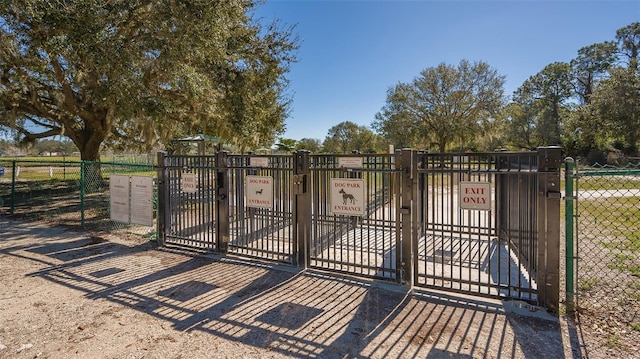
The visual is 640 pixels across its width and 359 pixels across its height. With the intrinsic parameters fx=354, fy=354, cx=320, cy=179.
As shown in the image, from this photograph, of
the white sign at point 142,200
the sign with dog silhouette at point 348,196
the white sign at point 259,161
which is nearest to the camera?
the sign with dog silhouette at point 348,196

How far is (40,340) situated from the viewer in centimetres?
323

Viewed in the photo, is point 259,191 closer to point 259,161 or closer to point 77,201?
point 259,161

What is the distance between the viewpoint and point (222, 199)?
5.70m

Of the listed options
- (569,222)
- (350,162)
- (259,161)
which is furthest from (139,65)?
(569,222)

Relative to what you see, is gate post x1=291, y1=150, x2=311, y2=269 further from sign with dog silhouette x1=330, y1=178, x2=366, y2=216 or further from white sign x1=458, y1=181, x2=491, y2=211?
white sign x1=458, y1=181, x2=491, y2=211

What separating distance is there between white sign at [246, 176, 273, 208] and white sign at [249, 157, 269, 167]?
270 mm

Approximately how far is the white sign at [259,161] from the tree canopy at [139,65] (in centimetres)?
491

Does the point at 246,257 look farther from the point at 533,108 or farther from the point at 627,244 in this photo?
the point at 533,108

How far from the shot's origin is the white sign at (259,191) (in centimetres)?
527

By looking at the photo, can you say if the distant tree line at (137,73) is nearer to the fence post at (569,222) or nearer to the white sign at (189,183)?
the white sign at (189,183)

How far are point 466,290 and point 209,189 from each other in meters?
4.15

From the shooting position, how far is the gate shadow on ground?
9.99ft

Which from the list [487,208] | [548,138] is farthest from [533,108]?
[487,208]

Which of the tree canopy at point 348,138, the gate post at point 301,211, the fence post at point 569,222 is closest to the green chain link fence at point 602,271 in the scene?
the fence post at point 569,222
